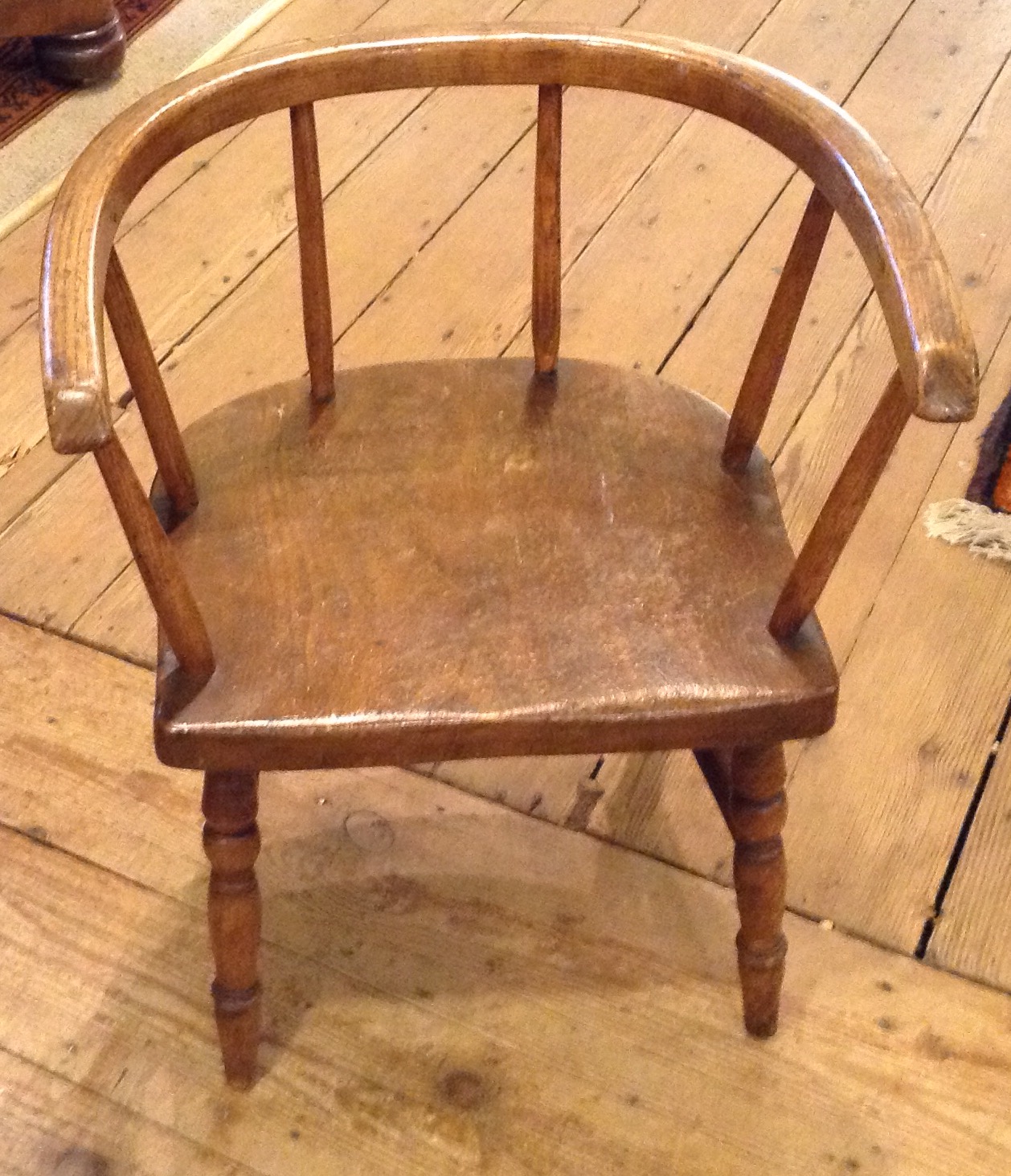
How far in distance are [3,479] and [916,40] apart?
Answer: 1610 millimetres

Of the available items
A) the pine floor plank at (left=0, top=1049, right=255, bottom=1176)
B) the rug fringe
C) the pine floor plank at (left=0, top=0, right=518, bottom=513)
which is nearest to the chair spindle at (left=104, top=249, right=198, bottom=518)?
the pine floor plank at (left=0, top=1049, right=255, bottom=1176)

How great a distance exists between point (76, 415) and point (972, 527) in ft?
3.57

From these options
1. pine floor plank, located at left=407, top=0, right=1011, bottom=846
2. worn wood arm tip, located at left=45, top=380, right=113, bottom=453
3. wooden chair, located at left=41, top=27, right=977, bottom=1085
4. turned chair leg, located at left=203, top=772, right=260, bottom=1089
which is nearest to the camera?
worn wood arm tip, located at left=45, top=380, right=113, bottom=453

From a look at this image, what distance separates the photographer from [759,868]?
95 cm

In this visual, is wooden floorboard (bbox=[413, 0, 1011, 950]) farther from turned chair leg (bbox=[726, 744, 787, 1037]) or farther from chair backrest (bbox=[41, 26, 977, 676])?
chair backrest (bbox=[41, 26, 977, 676])

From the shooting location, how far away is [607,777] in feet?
4.09

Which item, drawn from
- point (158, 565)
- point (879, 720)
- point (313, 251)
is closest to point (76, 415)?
point (158, 565)

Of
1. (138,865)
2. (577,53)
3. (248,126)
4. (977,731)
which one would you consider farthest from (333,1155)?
(248,126)

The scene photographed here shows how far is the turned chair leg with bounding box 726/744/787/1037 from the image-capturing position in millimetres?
913

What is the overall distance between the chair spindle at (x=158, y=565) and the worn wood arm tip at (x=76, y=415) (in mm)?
19

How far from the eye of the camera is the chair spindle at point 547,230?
917mm

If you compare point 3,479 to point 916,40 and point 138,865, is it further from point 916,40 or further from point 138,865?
point 916,40

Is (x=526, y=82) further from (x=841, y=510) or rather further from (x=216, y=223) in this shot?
(x=216, y=223)

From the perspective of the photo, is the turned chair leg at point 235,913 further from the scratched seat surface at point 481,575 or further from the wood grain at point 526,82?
the wood grain at point 526,82
